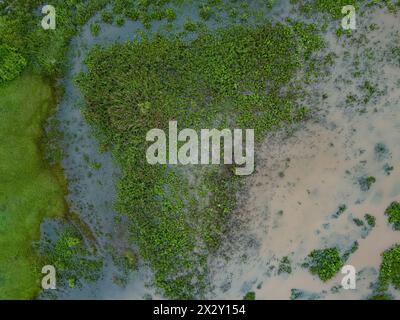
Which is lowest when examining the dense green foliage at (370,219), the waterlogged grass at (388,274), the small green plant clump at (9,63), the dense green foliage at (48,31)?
the waterlogged grass at (388,274)

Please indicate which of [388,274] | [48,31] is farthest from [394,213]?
[48,31]

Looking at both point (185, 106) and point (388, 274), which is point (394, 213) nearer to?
point (388, 274)

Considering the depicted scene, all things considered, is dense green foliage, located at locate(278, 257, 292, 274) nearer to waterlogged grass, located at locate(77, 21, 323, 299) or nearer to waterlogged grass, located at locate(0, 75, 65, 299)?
waterlogged grass, located at locate(77, 21, 323, 299)

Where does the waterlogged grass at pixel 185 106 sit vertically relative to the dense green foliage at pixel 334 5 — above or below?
below

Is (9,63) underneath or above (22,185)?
above

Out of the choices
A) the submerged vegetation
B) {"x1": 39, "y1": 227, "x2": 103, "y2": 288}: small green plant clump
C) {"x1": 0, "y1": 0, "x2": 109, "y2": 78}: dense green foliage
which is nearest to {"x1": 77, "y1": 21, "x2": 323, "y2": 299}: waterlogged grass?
the submerged vegetation

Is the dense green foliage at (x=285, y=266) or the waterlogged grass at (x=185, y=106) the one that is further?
the dense green foliage at (x=285, y=266)

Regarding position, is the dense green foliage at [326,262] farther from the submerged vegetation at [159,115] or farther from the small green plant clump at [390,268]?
the small green plant clump at [390,268]

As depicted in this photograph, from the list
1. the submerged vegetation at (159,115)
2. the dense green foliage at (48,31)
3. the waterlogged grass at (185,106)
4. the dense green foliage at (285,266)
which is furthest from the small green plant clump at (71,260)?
the dense green foliage at (285,266)
